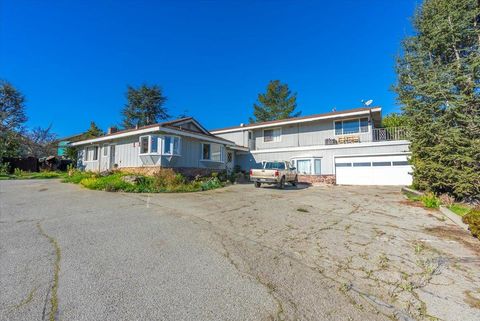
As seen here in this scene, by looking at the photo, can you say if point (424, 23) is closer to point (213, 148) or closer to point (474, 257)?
point (474, 257)

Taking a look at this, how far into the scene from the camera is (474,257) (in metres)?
4.35

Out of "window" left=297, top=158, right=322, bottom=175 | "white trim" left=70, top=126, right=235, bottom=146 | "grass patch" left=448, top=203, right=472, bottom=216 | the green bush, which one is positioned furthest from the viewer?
"window" left=297, top=158, right=322, bottom=175

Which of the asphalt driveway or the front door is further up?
the front door

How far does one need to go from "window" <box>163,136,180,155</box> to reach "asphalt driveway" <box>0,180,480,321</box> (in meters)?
8.56

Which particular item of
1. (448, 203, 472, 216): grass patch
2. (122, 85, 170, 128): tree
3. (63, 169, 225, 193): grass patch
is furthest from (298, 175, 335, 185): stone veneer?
(122, 85, 170, 128): tree

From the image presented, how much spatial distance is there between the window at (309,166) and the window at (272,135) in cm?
381

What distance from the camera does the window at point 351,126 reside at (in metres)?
19.3

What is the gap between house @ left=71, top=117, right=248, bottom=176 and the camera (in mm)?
15391

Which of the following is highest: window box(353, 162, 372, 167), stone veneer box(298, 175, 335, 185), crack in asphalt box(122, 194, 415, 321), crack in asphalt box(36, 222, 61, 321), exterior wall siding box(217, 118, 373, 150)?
exterior wall siding box(217, 118, 373, 150)

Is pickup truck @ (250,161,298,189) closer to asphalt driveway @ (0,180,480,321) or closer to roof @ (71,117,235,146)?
roof @ (71,117,235,146)

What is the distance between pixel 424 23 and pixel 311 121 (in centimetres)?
1074

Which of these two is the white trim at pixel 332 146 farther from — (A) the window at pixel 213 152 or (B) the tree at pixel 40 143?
(B) the tree at pixel 40 143

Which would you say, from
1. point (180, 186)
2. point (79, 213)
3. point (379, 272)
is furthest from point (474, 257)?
point (180, 186)

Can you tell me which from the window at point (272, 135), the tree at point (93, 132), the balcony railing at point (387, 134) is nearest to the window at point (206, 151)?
the window at point (272, 135)
